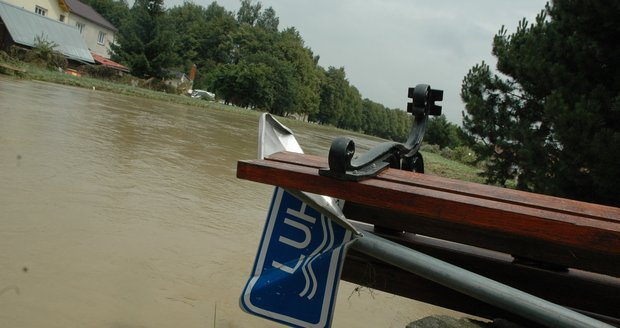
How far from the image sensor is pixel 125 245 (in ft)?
11.9

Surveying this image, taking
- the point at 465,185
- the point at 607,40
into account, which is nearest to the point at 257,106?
the point at 607,40

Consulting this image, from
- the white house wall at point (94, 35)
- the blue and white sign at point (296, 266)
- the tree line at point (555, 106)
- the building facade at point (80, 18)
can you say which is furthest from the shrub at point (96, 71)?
the blue and white sign at point (296, 266)

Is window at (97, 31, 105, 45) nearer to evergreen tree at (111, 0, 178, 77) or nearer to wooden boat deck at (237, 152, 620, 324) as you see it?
evergreen tree at (111, 0, 178, 77)

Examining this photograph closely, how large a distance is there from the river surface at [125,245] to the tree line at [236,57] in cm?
3616

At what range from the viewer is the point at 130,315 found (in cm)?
265

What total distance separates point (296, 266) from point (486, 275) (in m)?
0.74

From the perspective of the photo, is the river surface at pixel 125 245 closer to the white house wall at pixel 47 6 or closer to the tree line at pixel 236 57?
the tree line at pixel 236 57

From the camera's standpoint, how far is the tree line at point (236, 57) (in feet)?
135

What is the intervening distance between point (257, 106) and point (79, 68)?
951 inches

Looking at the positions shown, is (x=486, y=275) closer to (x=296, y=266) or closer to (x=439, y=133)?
(x=296, y=266)

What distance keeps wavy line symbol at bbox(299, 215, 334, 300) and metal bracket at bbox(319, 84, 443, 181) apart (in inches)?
7.8

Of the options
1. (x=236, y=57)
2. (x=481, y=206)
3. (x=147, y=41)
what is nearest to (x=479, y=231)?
(x=481, y=206)

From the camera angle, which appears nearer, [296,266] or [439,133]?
[296,266]

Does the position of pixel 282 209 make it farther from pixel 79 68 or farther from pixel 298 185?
pixel 79 68
